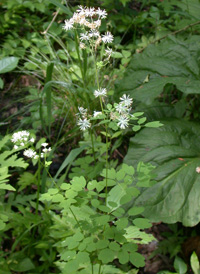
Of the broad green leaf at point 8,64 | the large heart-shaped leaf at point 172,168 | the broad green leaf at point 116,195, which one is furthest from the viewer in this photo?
the broad green leaf at point 8,64

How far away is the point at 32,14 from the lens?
3402mm

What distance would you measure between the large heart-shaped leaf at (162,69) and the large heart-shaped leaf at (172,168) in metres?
0.28

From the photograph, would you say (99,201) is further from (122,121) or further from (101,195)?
(122,121)

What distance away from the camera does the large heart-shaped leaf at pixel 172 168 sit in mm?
1590

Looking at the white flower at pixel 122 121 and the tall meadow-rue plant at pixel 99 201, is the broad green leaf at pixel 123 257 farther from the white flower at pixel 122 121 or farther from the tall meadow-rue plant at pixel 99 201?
the white flower at pixel 122 121

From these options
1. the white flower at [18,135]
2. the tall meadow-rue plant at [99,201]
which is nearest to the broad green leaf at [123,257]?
the tall meadow-rue plant at [99,201]

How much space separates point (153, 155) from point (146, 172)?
634mm

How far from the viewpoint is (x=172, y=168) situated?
1731mm

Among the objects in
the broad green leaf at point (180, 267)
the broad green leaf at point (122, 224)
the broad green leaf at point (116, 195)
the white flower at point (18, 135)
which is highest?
the white flower at point (18, 135)

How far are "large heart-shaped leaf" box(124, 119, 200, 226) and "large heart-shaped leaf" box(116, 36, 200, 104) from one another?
0.93 ft

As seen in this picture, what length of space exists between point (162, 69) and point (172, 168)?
723mm

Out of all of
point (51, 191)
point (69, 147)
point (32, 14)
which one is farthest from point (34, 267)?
point (32, 14)

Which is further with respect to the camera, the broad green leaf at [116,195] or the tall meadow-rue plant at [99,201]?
the broad green leaf at [116,195]

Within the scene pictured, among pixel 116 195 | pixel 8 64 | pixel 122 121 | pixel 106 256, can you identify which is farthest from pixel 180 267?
pixel 8 64
